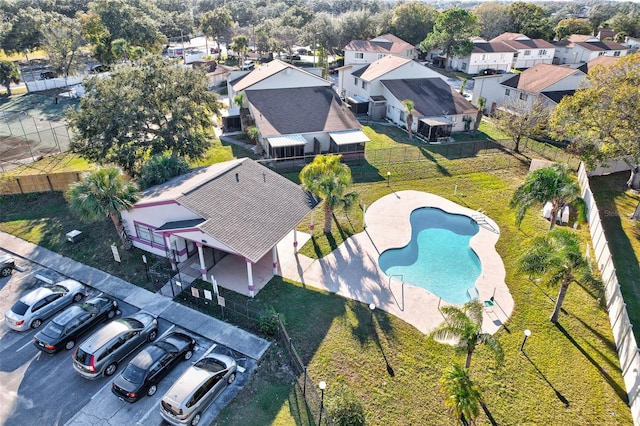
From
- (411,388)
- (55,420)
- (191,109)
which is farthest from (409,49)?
(55,420)

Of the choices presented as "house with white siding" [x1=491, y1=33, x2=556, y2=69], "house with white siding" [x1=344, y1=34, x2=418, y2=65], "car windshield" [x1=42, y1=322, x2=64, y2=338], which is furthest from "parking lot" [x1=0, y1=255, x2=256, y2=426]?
"house with white siding" [x1=491, y1=33, x2=556, y2=69]

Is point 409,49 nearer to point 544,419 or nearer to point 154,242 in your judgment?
point 154,242

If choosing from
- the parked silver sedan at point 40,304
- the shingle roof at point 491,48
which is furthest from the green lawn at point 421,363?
the shingle roof at point 491,48

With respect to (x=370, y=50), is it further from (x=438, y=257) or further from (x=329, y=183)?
(x=438, y=257)

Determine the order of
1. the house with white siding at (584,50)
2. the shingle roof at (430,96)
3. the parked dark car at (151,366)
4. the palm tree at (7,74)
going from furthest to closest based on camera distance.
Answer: the house with white siding at (584,50) < the palm tree at (7,74) < the shingle roof at (430,96) < the parked dark car at (151,366)

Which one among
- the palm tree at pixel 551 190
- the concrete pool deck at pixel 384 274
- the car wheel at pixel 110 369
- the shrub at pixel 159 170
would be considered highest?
the shrub at pixel 159 170

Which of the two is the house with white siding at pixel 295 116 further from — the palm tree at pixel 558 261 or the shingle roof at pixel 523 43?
the shingle roof at pixel 523 43

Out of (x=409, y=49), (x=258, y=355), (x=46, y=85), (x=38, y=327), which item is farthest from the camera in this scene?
(x=409, y=49)
